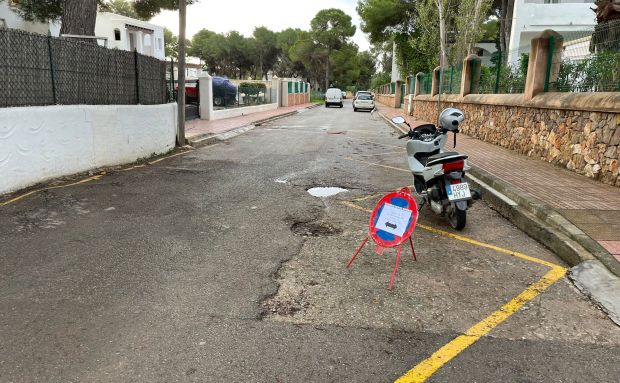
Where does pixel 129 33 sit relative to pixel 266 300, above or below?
above

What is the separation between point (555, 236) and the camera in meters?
5.04

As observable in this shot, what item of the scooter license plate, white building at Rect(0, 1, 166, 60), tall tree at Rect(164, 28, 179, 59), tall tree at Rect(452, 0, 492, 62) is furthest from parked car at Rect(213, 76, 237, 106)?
tall tree at Rect(164, 28, 179, 59)

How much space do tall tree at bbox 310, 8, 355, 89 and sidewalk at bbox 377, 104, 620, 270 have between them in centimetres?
6664

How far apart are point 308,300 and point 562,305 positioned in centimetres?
207

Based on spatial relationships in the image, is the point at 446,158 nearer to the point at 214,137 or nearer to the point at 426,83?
the point at 214,137

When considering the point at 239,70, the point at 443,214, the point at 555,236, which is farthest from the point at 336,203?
the point at 239,70

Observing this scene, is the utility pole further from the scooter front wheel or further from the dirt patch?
the dirt patch

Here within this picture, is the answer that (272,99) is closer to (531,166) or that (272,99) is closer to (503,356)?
(531,166)

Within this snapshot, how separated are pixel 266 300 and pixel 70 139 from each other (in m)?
6.26

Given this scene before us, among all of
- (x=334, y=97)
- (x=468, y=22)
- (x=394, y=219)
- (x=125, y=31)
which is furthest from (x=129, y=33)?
(x=394, y=219)

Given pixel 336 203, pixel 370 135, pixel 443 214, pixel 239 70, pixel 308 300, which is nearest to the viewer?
pixel 308 300

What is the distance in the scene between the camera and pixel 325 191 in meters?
7.70

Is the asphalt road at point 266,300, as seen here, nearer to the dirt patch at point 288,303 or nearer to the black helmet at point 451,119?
the dirt patch at point 288,303

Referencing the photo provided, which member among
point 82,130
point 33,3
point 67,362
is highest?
point 33,3
